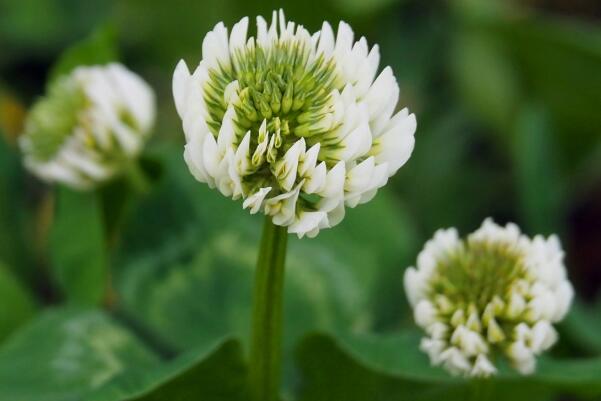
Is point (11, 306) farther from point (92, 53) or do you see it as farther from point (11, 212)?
point (92, 53)

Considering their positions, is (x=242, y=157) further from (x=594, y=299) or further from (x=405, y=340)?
(x=594, y=299)

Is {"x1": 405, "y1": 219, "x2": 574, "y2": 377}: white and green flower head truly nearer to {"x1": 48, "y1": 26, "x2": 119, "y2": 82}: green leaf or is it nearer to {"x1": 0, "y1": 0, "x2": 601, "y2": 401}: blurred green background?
{"x1": 0, "y1": 0, "x2": 601, "y2": 401}: blurred green background

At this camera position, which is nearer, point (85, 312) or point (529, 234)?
point (85, 312)

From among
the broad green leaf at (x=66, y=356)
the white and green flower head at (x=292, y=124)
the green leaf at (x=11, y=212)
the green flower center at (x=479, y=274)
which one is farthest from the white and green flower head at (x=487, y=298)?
the green leaf at (x=11, y=212)

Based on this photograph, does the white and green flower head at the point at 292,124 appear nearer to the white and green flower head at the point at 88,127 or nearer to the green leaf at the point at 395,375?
the green leaf at the point at 395,375

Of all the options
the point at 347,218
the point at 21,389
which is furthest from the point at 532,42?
the point at 21,389
